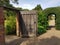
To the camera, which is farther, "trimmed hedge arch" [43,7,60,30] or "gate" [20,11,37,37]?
"trimmed hedge arch" [43,7,60,30]

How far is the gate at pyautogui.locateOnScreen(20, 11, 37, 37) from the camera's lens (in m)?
13.6

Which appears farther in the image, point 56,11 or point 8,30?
point 56,11

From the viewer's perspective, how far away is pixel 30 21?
13.8 meters

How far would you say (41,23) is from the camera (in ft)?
62.2

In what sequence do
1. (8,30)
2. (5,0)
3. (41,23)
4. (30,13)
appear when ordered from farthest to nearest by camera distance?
1. (5,0)
2. (41,23)
3. (8,30)
4. (30,13)

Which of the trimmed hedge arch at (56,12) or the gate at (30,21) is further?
the trimmed hedge arch at (56,12)

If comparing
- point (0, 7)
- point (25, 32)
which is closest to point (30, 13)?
point (25, 32)

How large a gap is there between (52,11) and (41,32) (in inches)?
219

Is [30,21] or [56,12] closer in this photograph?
[30,21]

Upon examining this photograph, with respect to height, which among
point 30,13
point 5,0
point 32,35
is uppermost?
point 5,0

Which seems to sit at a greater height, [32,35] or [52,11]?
[52,11]

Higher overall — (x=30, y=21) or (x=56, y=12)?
(x=56, y=12)

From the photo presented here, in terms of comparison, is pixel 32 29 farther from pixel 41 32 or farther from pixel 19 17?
pixel 41 32

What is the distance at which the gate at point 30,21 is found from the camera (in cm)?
1360
